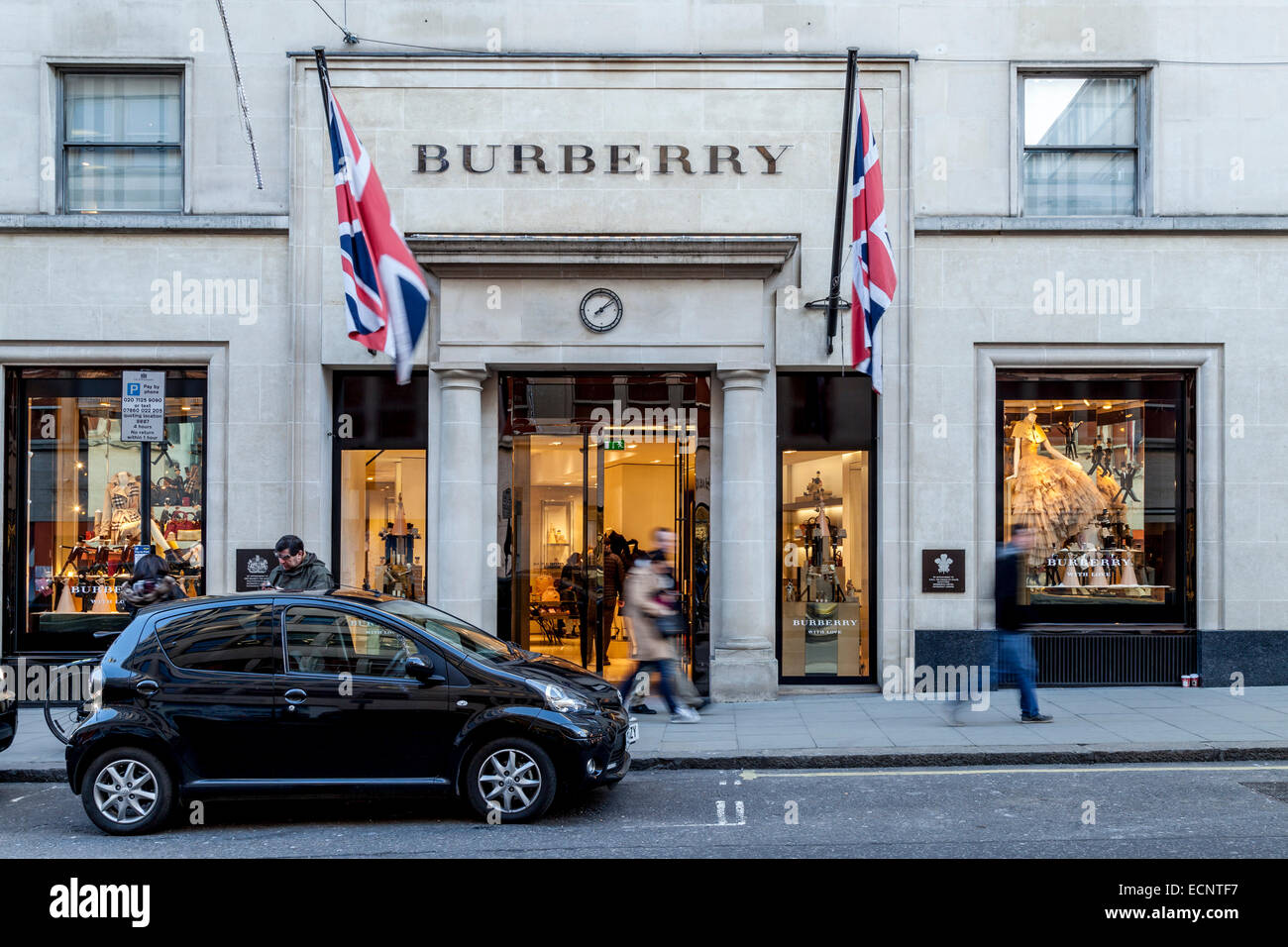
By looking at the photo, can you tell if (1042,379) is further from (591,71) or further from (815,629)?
(591,71)

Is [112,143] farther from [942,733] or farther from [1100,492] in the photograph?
[1100,492]

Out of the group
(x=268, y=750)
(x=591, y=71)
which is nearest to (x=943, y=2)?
(x=591, y=71)

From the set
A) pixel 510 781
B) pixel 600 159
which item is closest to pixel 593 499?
pixel 600 159

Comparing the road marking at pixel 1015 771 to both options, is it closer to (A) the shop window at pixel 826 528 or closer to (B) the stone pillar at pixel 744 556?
(B) the stone pillar at pixel 744 556

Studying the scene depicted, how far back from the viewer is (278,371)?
42.1 ft

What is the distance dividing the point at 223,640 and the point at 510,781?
7.54ft

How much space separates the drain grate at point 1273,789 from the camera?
7934mm

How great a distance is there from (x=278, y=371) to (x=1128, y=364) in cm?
1023

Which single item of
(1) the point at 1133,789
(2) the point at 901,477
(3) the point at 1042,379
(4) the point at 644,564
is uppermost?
(3) the point at 1042,379

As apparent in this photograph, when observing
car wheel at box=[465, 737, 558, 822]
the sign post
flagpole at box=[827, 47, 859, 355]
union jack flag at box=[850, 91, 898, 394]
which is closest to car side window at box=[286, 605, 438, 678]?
car wheel at box=[465, 737, 558, 822]

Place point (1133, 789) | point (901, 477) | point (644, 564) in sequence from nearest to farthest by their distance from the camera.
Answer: point (1133, 789), point (644, 564), point (901, 477)

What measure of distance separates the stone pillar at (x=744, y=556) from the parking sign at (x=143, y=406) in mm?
6814

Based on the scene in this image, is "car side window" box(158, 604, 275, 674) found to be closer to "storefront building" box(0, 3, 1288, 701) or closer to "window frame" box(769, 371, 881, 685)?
"storefront building" box(0, 3, 1288, 701)

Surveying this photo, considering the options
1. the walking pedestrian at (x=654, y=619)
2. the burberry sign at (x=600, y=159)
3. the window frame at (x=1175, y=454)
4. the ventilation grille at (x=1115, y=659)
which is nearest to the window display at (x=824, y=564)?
the window frame at (x=1175, y=454)
